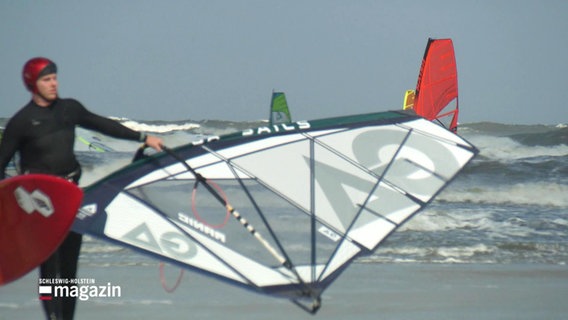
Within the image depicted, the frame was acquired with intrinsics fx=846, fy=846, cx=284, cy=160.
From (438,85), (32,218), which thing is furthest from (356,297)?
(438,85)

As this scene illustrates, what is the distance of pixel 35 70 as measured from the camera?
3.63 m

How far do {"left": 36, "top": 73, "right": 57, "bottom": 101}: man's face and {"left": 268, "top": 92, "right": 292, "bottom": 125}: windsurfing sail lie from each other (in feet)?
74.5

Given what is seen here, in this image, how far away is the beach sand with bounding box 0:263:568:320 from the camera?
16.2 ft

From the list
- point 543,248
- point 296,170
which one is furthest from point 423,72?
point 296,170

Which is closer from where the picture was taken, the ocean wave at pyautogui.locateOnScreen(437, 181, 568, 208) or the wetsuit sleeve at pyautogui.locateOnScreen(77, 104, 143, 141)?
the wetsuit sleeve at pyautogui.locateOnScreen(77, 104, 143, 141)

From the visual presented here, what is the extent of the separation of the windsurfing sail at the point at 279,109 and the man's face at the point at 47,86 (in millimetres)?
22709

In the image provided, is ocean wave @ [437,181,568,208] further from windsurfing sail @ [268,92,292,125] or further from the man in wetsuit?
windsurfing sail @ [268,92,292,125]

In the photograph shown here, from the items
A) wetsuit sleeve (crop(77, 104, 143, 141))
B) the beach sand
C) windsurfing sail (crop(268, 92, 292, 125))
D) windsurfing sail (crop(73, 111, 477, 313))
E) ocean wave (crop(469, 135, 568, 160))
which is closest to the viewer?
wetsuit sleeve (crop(77, 104, 143, 141))

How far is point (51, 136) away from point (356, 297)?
2485 millimetres

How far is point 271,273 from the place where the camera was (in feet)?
13.6

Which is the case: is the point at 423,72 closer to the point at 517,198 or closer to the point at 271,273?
the point at 517,198

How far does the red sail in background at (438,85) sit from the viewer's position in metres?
15.7

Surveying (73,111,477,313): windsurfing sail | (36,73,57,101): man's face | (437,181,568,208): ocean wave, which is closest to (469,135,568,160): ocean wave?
(437,181,568,208): ocean wave

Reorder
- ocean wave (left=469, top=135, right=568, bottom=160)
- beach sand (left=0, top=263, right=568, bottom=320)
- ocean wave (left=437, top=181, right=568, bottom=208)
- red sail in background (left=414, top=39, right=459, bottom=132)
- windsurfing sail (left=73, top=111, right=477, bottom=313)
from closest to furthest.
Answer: windsurfing sail (left=73, top=111, right=477, bottom=313) < beach sand (left=0, top=263, right=568, bottom=320) < ocean wave (left=437, top=181, right=568, bottom=208) < red sail in background (left=414, top=39, right=459, bottom=132) < ocean wave (left=469, top=135, right=568, bottom=160)
